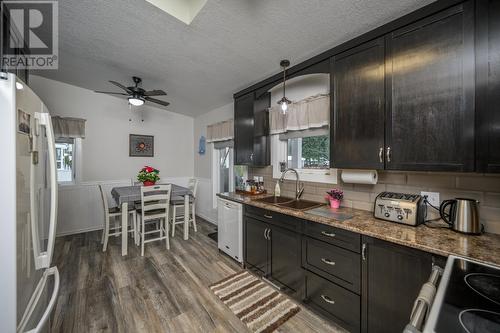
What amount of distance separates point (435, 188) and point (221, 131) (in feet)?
10.5

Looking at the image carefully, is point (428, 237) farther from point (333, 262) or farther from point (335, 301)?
point (335, 301)

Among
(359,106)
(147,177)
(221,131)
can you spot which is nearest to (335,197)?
(359,106)

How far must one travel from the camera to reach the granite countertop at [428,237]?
108 cm

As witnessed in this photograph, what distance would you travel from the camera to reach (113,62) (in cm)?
269

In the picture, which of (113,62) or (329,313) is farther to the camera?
(113,62)

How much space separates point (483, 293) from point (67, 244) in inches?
185

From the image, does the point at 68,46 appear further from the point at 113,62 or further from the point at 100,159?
the point at 100,159

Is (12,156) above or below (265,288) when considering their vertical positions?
above

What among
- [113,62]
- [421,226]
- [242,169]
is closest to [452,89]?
[421,226]

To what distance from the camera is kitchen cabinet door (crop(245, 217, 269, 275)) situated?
87.2 inches

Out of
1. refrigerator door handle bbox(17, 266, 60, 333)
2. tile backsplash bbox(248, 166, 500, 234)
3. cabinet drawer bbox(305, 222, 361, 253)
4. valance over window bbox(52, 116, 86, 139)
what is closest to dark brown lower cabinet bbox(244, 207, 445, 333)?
cabinet drawer bbox(305, 222, 361, 253)

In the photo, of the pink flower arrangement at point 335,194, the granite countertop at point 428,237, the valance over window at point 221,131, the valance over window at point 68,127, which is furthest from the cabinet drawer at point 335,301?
the valance over window at point 68,127

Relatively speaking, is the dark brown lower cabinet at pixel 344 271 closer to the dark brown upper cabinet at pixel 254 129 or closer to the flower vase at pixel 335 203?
the flower vase at pixel 335 203

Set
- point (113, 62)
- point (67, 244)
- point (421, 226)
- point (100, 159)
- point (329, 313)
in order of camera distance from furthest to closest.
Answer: point (100, 159), point (67, 244), point (113, 62), point (329, 313), point (421, 226)
